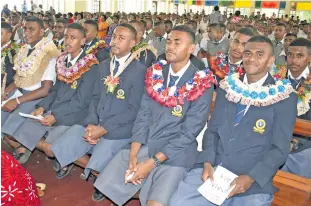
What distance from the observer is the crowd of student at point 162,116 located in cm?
236

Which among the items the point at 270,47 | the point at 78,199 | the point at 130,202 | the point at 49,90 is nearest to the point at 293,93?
the point at 270,47

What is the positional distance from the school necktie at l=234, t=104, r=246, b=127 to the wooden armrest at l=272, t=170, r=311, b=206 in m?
0.46

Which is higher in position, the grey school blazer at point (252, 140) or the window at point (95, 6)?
the window at point (95, 6)

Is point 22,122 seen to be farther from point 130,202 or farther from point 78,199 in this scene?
point 130,202

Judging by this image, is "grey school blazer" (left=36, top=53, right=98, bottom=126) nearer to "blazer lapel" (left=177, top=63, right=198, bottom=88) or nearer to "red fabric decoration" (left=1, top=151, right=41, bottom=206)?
"blazer lapel" (left=177, top=63, right=198, bottom=88)

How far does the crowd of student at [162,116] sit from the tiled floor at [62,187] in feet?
0.30

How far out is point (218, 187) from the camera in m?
2.27

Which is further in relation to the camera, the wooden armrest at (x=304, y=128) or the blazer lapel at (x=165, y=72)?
the blazer lapel at (x=165, y=72)

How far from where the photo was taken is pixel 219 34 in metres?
6.55

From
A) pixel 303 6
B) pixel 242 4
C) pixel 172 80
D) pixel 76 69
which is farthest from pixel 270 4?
pixel 172 80

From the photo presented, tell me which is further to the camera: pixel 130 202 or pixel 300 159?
pixel 130 202

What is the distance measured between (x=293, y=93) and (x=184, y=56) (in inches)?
32.6

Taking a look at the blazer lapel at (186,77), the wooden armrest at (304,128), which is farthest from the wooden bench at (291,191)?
the blazer lapel at (186,77)

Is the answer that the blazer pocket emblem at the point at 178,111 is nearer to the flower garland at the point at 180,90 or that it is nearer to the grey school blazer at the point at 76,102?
the flower garland at the point at 180,90
